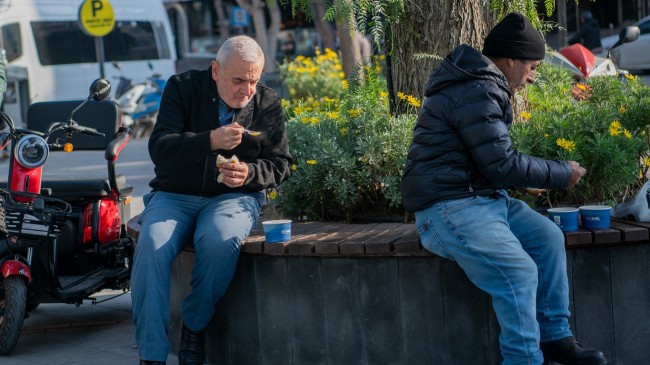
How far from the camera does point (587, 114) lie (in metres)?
5.58

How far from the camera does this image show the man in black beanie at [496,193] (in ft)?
13.9

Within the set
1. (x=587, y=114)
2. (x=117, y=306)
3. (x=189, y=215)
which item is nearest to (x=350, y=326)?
(x=189, y=215)

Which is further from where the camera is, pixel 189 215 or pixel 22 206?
pixel 22 206

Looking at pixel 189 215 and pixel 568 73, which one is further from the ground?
pixel 568 73

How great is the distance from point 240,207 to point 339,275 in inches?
23.2

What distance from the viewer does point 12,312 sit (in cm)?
539

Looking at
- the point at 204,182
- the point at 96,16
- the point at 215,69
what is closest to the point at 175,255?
the point at 204,182

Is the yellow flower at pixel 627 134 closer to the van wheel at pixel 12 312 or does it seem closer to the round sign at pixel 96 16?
the van wheel at pixel 12 312

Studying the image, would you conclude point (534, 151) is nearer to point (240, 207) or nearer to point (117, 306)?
point (240, 207)

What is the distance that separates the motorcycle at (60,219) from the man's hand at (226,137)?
3.73ft

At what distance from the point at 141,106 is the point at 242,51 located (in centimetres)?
1544

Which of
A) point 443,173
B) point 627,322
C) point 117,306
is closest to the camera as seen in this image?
point 443,173

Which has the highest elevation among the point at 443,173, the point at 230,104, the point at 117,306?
the point at 230,104

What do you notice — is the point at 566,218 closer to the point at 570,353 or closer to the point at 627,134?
the point at 570,353
